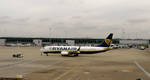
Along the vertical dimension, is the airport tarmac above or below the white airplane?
below

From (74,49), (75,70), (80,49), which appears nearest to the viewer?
(75,70)

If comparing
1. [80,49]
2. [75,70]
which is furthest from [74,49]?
[75,70]

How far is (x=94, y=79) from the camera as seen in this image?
22.7m

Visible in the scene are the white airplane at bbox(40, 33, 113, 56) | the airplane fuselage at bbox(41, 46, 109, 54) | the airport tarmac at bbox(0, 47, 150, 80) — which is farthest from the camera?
the white airplane at bbox(40, 33, 113, 56)

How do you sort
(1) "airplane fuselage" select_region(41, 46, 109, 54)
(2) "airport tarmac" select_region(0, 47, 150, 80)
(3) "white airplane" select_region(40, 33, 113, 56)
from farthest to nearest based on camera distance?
(3) "white airplane" select_region(40, 33, 113, 56) < (1) "airplane fuselage" select_region(41, 46, 109, 54) < (2) "airport tarmac" select_region(0, 47, 150, 80)

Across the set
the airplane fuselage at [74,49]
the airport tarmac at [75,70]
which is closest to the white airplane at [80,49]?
the airplane fuselage at [74,49]

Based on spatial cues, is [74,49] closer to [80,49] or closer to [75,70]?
[80,49]

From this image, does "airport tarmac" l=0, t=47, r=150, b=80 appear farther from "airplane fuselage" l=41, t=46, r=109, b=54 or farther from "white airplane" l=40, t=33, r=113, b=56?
"white airplane" l=40, t=33, r=113, b=56

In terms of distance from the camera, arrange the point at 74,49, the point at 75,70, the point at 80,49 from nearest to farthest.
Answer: the point at 75,70, the point at 80,49, the point at 74,49

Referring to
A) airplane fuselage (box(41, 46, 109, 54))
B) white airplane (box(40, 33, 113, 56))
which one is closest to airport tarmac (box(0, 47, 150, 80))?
airplane fuselage (box(41, 46, 109, 54))

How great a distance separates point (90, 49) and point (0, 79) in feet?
147

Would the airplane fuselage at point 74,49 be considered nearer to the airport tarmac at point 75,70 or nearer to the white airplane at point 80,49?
the white airplane at point 80,49

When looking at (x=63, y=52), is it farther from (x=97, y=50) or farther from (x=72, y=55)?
(x=97, y=50)

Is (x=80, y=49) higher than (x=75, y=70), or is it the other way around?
(x=80, y=49)
